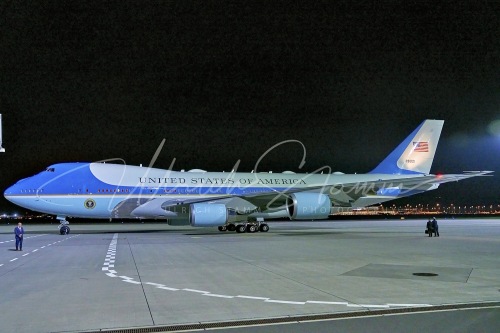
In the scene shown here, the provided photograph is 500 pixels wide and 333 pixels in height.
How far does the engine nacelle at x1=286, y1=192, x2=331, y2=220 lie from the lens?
32.1 metres

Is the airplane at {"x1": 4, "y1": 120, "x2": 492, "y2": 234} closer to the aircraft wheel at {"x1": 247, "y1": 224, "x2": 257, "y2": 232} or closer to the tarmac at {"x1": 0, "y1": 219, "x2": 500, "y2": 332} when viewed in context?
the aircraft wheel at {"x1": 247, "y1": 224, "x2": 257, "y2": 232}

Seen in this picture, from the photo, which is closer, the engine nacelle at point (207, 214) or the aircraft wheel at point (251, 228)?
the engine nacelle at point (207, 214)

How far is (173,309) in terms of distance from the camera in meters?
8.72

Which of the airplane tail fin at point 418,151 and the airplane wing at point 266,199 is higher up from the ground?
the airplane tail fin at point 418,151

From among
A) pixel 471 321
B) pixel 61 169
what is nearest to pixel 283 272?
pixel 471 321

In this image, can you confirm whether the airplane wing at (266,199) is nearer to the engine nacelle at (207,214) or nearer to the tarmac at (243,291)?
the engine nacelle at (207,214)

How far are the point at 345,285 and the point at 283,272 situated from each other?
2.69m

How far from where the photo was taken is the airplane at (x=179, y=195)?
31469mm

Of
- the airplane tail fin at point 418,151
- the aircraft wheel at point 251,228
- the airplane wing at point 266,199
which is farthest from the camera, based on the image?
the airplane tail fin at point 418,151

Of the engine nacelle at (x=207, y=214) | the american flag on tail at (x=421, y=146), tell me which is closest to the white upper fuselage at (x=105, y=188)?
the engine nacelle at (x=207, y=214)

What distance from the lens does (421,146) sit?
42375 millimetres

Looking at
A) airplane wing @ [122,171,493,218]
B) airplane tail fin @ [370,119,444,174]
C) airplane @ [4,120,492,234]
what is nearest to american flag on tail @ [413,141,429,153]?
airplane tail fin @ [370,119,444,174]

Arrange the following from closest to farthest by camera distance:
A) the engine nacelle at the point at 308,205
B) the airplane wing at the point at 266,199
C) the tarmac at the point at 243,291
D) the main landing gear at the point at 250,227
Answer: the tarmac at the point at 243,291, the engine nacelle at the point at 308,205, the airplane wing at the point at 266,199, the main landing gear at the point at 250,227

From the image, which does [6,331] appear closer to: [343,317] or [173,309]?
[173,309]
